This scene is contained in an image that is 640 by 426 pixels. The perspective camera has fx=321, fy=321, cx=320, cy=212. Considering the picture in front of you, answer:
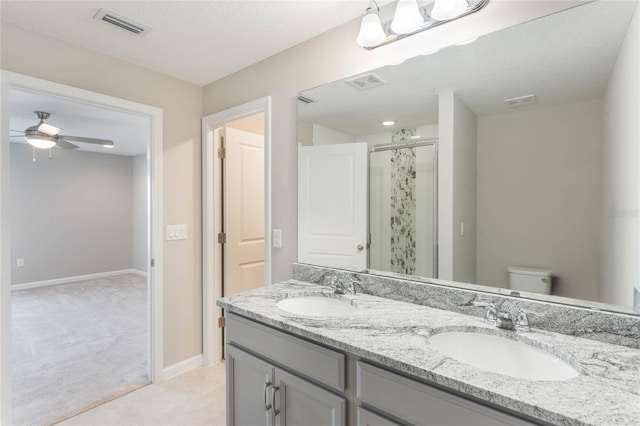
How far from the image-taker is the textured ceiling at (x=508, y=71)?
118 cm

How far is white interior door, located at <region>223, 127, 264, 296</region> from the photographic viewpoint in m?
2.79

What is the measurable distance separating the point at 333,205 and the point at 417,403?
1.19 metres

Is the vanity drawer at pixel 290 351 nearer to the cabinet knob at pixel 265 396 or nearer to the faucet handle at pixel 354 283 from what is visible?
the cabinet knob at pixel 265 396

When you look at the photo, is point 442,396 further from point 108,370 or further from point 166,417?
point 108,370

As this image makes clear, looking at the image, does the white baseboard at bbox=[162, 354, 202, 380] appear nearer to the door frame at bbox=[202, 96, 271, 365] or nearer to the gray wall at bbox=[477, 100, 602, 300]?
the door frame at bbox=[202, 96, 271, 365]

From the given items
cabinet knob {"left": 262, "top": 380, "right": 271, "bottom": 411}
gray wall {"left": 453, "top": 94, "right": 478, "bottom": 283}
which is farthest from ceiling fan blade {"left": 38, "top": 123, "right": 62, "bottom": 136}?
gray wall {"left": 453, "top": 94, "right": 478, "bottom": 283}

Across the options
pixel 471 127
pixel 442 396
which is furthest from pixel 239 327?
pixel 471 127

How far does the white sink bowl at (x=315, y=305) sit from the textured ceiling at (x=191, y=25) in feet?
5.00

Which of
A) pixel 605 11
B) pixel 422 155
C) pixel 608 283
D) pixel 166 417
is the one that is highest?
pixel 605 11

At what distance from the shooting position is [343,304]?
5.36 feet

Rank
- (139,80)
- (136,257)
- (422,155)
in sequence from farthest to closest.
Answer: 1. (136,257)
2. (139,80)
3. (422,155)

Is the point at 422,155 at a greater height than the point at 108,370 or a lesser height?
greater

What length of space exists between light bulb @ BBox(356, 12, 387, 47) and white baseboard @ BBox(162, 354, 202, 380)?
A: 104 inches

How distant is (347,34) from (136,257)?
252 inches
